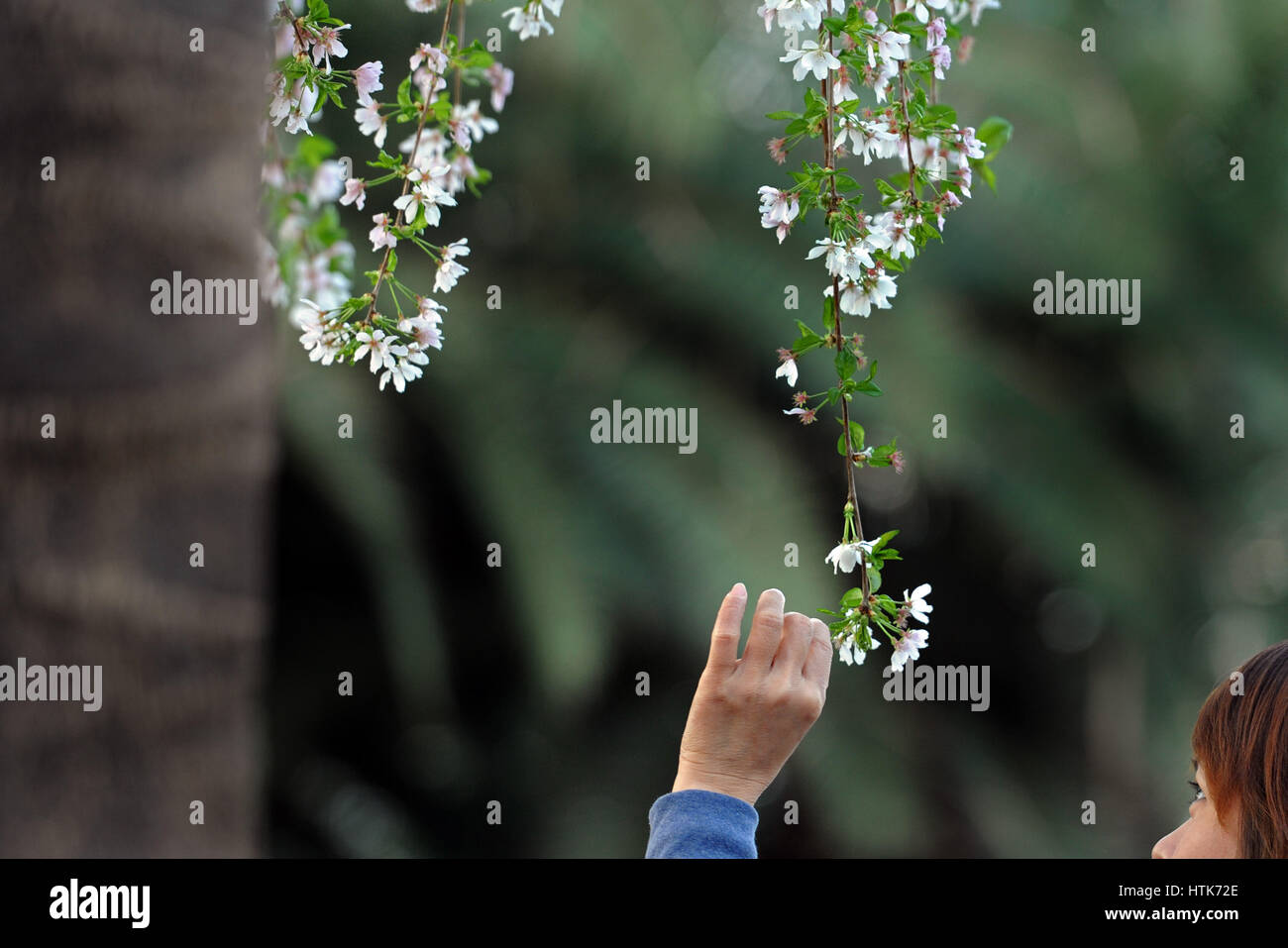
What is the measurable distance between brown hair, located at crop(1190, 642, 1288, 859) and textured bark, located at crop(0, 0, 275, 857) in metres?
1.09

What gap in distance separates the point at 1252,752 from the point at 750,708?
507 mm

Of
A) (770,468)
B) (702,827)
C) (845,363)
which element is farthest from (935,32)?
(770,468)

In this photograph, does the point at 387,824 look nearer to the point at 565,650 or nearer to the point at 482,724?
the point at 482,724

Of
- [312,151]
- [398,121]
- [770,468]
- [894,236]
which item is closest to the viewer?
[312,151]

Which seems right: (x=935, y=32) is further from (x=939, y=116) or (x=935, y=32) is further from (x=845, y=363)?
(x=845, y=363)

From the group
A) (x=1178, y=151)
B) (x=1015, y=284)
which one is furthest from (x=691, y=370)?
(x=1178, y=151)

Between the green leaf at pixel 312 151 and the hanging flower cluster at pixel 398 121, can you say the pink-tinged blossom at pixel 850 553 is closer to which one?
the hanging flower cluster at pixel 398 121

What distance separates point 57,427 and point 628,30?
107 inches

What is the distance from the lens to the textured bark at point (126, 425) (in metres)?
1.19

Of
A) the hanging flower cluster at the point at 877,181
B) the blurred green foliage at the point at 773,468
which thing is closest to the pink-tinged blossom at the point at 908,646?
the hanging flower cluster at the point at 877,181

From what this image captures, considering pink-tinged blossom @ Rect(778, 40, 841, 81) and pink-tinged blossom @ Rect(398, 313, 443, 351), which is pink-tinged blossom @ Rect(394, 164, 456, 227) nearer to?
pink-tinged blossom @ Rect(398, 313, 443, 351)

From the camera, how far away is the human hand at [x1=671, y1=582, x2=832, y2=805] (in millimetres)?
872

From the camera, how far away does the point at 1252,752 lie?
3.34 ft
